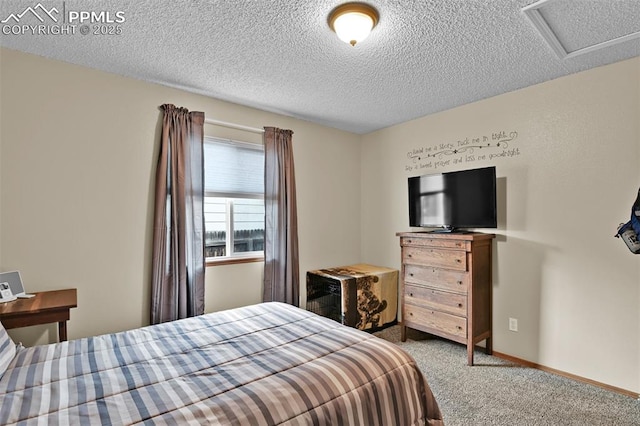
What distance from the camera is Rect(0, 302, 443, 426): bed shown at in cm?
117

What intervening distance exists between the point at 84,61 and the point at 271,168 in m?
1.82

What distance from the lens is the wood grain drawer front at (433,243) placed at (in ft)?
9.60

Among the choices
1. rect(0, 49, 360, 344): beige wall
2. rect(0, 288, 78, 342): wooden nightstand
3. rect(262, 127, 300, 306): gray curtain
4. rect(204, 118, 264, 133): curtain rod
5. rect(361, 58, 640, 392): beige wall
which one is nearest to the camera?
rect(0, 288, 78, 342): wooden nightstand

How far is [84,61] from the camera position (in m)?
2.44

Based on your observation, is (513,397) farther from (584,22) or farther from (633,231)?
(584,22)

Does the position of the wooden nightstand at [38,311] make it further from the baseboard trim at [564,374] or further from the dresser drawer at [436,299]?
the baseboard trim at [564,374]

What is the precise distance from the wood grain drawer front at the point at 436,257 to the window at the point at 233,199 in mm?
1644

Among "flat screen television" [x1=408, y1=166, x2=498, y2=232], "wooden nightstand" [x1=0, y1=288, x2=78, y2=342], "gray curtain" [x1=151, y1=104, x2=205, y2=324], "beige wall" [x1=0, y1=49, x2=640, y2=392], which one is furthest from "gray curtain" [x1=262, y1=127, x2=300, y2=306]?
"wooden nightstand" [x1=0, y1=288, x2=78, y2=342]

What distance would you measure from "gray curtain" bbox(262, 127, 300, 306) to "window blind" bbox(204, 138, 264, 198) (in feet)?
0.36

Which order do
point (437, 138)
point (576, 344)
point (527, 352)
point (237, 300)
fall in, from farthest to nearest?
point (437, 138), point (237, 300), point (527, 352), point (576, 344)

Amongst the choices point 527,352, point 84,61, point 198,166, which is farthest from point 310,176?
point 527,352

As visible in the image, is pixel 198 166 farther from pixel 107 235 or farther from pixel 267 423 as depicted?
pixel 267 423

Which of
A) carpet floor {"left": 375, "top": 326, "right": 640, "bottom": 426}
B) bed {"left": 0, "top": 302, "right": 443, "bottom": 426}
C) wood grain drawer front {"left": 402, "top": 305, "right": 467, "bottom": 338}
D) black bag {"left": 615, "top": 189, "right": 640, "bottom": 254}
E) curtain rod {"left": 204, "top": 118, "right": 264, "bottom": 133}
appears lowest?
carpet floor {"left": 375, "top": 326, "right": 640, "bottom": 426}

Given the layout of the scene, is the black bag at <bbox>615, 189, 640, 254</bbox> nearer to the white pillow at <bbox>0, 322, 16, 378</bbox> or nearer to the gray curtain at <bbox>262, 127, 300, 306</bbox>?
the gray curtain at <bbox>262, 127, 300, 306</bbox>
